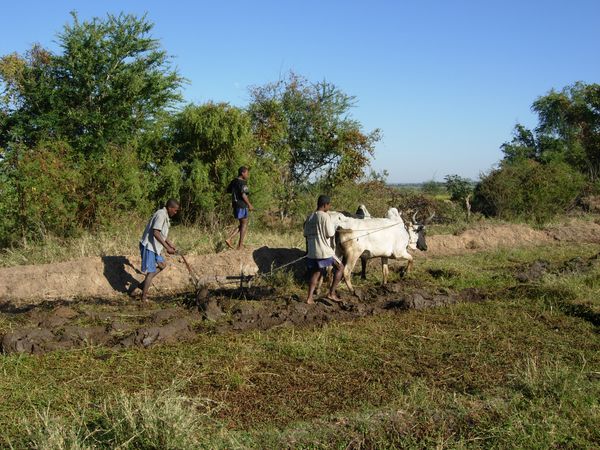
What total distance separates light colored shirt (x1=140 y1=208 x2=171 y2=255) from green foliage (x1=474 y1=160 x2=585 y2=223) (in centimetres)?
1289

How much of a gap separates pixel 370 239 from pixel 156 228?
12.1 feet

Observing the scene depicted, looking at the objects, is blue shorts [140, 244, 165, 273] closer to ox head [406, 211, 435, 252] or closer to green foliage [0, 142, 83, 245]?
green foliage [0, 142, 83, 245]

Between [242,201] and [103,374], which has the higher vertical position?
[242,201]

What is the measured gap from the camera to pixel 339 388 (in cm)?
572

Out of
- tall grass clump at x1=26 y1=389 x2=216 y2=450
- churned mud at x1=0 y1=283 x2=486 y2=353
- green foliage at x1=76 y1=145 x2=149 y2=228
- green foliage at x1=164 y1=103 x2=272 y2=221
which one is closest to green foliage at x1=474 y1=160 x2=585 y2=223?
green foliage at x1=164 y1=103 x2=272 y2=221

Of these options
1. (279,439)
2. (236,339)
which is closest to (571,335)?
(236,339)

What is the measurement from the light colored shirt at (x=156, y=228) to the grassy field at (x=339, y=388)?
2.94 meters

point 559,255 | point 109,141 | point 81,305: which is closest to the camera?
point 81,305

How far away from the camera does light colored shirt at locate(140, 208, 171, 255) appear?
31.7 feet

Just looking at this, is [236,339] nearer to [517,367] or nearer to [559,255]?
[517,367]

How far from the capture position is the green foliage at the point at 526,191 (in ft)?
64.2

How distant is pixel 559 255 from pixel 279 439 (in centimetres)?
1175

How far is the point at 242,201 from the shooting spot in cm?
1165

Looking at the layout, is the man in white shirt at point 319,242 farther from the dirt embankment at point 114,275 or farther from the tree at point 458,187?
the tree at point 458,187
